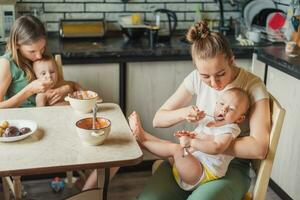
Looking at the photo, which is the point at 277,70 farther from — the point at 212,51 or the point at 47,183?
the point at 47,183

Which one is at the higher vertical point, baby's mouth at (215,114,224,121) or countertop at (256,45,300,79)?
countertop at (256,45,300,79)

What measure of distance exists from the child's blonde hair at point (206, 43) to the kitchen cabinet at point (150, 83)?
1075mm

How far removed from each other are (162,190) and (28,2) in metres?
1.89

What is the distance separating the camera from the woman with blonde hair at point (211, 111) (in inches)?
66.2

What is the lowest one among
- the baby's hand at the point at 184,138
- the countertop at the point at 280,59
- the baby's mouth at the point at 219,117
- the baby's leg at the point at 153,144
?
the baby's leg at the point at 153,144

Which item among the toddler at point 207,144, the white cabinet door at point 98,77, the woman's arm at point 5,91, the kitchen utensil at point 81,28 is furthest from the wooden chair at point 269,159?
the kitchen utensil at point 81,28

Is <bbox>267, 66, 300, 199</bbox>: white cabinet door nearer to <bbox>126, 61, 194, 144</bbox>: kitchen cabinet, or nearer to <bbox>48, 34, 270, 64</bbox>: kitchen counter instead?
<bbox>48, 34, 270, 64</bbox>: kitchen counter

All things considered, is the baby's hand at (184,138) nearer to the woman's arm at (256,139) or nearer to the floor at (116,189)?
the woman's arm at (256,139)

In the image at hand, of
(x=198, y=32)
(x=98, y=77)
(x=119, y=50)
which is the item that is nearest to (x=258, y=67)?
(x=119, y=50)

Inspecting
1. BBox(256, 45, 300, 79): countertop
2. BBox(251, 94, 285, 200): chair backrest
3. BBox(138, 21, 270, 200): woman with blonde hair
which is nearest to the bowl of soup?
BBox(138, 21, 270, 200): woman with blonde hair

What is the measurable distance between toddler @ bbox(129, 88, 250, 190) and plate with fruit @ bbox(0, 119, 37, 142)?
0.40 m

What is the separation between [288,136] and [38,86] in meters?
1.42

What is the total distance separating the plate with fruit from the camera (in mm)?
1629

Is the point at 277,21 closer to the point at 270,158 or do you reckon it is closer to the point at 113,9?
the point at 113,9
